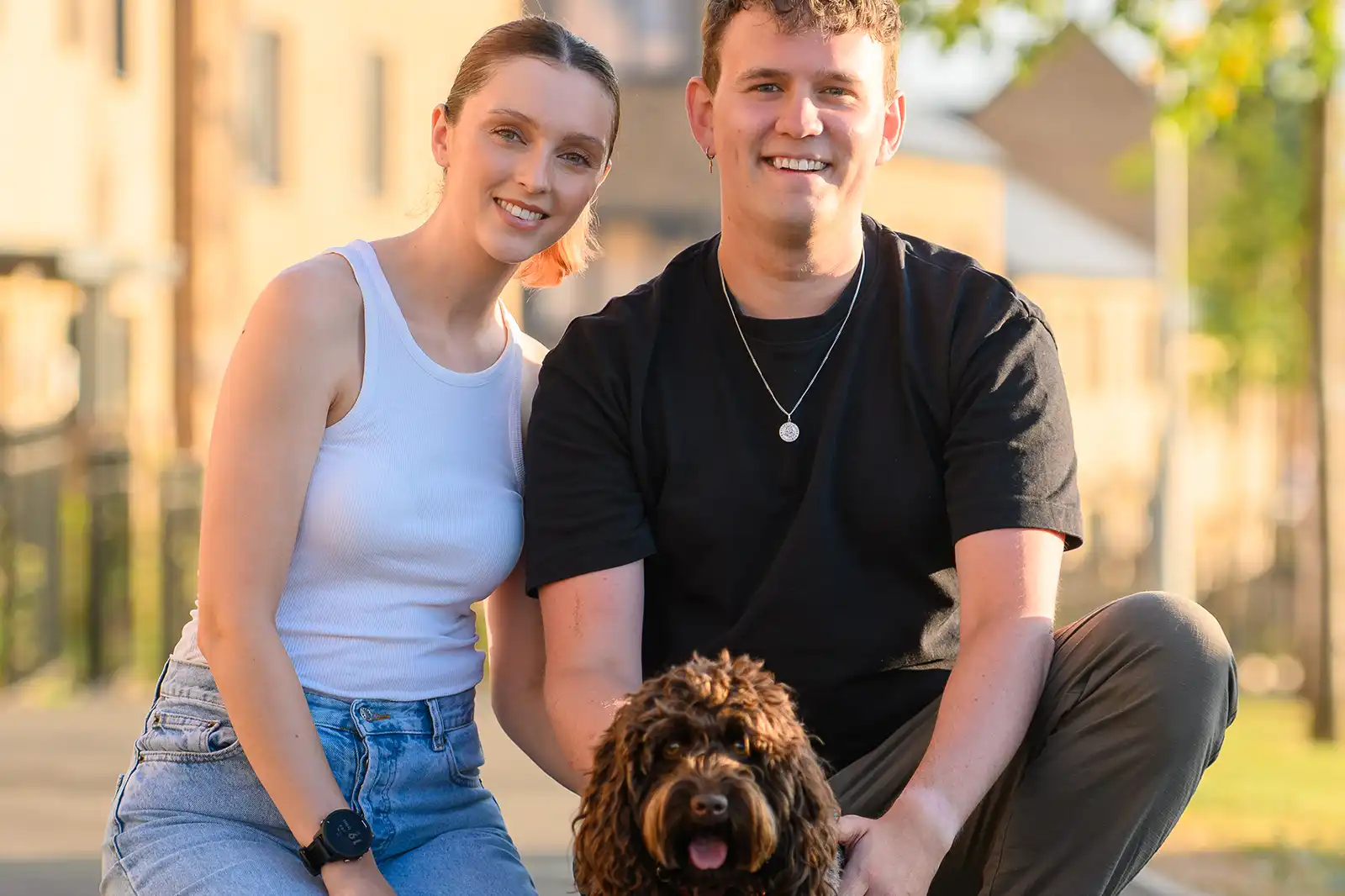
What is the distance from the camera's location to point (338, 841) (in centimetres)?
→ 345

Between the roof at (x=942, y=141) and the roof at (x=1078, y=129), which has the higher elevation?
the roof at (x=1078, y=129)

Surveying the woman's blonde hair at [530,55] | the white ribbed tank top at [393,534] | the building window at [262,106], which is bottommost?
the white ribbed tank top at [393,534]

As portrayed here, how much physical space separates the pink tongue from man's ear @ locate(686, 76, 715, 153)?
5.87 feet

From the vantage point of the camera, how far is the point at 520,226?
3.96 m

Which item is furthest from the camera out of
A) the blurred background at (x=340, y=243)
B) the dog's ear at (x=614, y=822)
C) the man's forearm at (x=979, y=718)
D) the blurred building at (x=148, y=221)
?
the blurred building at (x=148, y=221)

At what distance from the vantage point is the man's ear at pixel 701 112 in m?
4.14

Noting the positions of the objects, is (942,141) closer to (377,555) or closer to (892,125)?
(892,125)

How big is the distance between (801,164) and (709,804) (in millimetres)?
1578

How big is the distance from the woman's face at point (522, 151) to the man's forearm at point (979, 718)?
1.32 metres

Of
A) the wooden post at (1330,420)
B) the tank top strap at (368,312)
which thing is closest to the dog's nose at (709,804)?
the tank top strap at (368,312)

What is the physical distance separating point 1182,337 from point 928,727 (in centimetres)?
1801

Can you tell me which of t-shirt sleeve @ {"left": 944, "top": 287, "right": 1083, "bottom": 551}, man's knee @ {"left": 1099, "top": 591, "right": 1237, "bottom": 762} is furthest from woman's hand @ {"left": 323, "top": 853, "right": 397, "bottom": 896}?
man's knee @ {"left": 1099, "top": 591, "right": 1237, "bottom": 762}

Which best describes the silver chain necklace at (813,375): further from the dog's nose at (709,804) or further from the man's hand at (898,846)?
the dog's nose at (709,804)

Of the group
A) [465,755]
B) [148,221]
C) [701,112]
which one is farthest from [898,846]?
[148,221]
